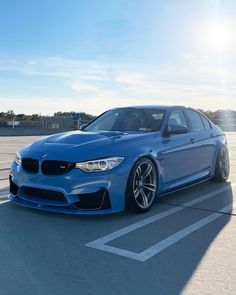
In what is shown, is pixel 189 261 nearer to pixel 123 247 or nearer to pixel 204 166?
pixel 123 247

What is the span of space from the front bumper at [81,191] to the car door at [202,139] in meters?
2.24

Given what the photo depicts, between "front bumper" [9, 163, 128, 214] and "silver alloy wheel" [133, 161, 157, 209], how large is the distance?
0.30 m

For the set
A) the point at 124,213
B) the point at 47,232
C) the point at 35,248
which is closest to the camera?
the point at 35,248

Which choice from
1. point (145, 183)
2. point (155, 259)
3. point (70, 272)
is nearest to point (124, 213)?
point (145, 183)

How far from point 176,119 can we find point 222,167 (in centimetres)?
181

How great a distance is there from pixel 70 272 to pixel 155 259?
83cm

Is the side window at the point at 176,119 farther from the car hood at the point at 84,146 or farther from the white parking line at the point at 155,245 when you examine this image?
the white parking line at the point at 155,245

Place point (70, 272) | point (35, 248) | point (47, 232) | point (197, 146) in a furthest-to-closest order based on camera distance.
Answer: point (197, 146)
point (47, 232)
point (35, 248)
point (70, 272)

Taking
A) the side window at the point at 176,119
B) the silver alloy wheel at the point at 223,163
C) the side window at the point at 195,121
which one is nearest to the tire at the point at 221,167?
the silver alloy wheel at the point at 223,163

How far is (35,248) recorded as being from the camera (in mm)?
4105

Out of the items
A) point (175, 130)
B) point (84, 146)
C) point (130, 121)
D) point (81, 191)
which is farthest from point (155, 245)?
point (130, 121)

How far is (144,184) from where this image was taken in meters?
5.62

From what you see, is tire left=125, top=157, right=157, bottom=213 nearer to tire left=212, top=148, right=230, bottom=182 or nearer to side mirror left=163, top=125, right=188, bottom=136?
side mirror left=163, top=125, right=188, bottom=136

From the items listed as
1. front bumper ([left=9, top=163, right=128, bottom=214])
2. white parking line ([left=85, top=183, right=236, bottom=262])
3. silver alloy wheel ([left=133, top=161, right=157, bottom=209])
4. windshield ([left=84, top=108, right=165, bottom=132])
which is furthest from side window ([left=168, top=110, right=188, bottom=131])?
front bumper ([left=9, top=163, right=128, bottom=214])
